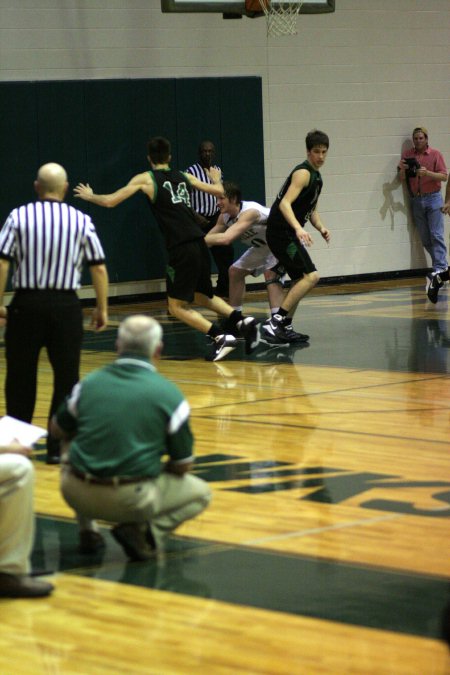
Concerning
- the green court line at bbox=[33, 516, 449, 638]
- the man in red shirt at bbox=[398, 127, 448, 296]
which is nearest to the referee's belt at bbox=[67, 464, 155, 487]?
the green court line at bbox=[33, 516, 449, 638]

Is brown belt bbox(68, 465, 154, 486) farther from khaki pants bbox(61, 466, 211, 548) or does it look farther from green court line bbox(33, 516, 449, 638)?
green court line bbox(33, 516, 449, 638)

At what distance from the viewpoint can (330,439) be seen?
27.5 feet

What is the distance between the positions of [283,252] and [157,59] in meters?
5.77

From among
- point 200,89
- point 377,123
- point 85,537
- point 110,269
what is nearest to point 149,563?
point 85,537

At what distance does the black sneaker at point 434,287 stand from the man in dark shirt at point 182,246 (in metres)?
4.45

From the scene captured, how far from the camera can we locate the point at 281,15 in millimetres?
16906

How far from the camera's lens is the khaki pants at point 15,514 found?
517 centimetres

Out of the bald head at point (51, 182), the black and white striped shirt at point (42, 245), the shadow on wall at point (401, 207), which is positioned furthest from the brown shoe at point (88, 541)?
the shadow on wall at point (401, 207)

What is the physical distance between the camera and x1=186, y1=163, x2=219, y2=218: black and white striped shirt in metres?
17.5

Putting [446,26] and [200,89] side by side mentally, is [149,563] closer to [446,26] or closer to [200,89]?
[200,89]

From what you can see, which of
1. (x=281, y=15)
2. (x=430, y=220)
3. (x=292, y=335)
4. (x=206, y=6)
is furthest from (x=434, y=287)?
(x=206, y=6)

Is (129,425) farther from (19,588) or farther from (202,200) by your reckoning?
(202,200)

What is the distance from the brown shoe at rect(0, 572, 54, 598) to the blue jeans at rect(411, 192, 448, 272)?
14.9m

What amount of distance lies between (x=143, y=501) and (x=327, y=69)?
14.6 m
